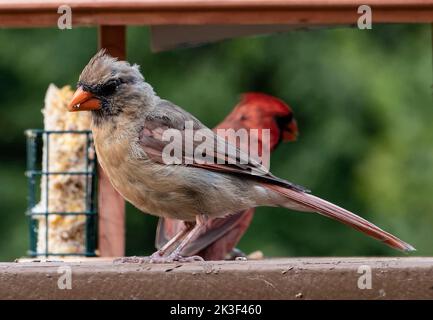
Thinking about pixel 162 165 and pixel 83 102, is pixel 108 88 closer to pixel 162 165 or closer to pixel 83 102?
pixel 83 102

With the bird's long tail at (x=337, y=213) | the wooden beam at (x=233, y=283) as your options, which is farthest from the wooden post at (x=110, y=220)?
the wooden beam at (x=233, y=283)

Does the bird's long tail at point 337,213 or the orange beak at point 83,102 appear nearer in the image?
the bird's long tail at point 337,213

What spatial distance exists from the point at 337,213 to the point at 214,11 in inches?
37.1

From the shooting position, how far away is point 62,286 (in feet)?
9.93

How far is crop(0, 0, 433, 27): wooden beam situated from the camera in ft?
13.7

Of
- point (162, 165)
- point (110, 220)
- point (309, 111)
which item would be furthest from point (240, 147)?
point (309, 111)

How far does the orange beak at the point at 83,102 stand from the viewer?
388cm

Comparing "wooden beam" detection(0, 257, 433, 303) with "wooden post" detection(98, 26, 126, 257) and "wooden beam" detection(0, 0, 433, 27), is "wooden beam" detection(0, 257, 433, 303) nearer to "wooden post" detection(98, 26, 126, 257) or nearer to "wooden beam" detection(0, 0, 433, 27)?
"wooden beam" detection(0, 0, 433, 27)

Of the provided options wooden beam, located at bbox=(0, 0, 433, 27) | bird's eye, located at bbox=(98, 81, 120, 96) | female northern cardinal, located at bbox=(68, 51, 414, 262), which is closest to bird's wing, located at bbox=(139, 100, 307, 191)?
female northern cardinal, located at bbox=(68, 51, 414, 262)

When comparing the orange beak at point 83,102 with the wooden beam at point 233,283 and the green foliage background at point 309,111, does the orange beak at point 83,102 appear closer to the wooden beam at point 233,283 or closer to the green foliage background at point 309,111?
the wooden beam at point 233,283

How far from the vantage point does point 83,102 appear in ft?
12.9

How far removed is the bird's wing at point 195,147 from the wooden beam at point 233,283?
904 mm
